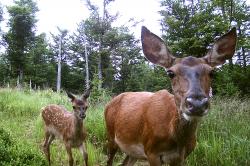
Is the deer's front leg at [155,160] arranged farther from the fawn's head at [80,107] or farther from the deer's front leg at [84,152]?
the fawn's head at [80,107]

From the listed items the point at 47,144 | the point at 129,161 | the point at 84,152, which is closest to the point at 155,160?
the point at 129,161

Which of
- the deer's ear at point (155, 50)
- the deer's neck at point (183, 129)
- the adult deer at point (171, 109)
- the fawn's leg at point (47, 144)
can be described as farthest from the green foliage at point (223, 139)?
the fawn's leg at point (47, 144)

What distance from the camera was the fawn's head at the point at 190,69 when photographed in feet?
13.2

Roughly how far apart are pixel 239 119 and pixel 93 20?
33.4 metres

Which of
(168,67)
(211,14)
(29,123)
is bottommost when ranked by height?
(29,123)

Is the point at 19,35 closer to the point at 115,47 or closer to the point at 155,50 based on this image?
the point at 115,47

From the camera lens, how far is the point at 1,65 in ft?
148

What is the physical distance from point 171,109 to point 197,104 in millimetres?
1319

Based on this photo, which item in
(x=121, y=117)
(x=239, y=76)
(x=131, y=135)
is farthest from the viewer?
(x=239, y=76)

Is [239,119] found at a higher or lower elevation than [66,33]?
lower

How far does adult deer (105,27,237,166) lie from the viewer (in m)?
4.25

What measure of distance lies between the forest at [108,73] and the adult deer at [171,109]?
5.55 ft

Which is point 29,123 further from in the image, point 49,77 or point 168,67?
point 49,77

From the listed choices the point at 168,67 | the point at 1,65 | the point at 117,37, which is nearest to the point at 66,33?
the point at 1,65
